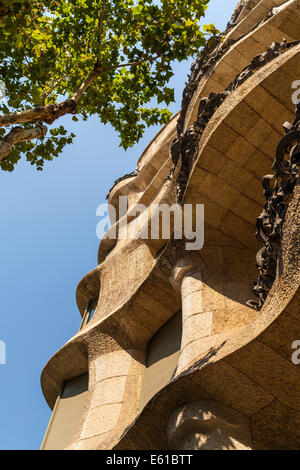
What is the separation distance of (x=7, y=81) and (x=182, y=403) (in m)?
7.98

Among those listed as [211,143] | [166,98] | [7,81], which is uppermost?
[7,81]

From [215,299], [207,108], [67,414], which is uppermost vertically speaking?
[207,108]

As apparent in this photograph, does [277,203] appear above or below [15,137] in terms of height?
below

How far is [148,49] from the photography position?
389 inches

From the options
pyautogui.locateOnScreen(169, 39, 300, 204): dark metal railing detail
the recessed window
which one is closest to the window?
the recessed window

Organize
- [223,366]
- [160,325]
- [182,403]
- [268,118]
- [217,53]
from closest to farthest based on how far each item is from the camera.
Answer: [223,366] < [182,403] < [268,118] < [160,325] < [217,53]

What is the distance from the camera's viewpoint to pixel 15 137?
7.23 m

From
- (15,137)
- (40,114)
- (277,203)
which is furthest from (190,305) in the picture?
(40,114)

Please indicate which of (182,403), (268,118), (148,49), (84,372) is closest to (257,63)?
(268,118)

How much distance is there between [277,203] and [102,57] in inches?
253

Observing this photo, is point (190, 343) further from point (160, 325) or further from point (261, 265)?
point (160, 325)

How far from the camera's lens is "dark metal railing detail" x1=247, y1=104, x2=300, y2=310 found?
15.9ft

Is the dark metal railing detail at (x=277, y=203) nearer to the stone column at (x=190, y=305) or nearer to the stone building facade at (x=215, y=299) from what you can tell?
the stone building facade at (x=215, y=299)

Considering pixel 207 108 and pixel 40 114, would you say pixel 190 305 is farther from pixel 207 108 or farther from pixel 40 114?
pixel 40 114
